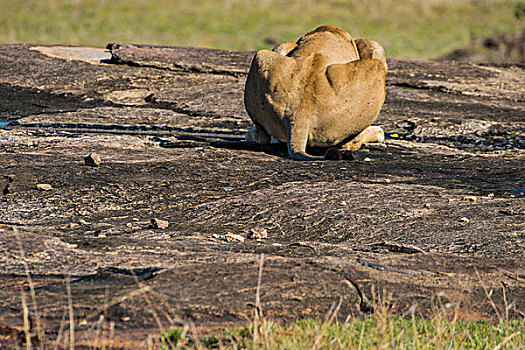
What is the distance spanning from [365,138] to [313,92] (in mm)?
1160

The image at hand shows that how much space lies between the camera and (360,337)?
115 inches

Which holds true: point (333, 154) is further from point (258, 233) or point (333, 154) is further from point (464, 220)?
point (258, 233)

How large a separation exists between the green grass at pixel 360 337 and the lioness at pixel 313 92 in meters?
3.65

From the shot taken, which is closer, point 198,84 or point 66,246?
point 66,246

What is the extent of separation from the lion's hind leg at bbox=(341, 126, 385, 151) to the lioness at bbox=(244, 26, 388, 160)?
33cm

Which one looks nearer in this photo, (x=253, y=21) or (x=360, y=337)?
(x=360, y=337)

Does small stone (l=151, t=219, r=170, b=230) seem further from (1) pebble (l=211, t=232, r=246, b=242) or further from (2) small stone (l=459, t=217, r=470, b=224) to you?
(2) small stone (l=459, t=217, r=470, b=224)

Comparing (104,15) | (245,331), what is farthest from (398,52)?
(245,331)

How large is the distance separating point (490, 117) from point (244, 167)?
4.72 meters

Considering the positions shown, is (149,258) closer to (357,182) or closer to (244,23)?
(357,182)

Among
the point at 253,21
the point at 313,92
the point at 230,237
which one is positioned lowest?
the point at 230,237

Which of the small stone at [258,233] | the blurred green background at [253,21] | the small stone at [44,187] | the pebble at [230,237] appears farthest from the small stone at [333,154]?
the blurred green background at [253,21]

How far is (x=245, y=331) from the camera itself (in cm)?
309

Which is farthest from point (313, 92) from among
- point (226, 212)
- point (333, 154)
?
point (226, 212)
